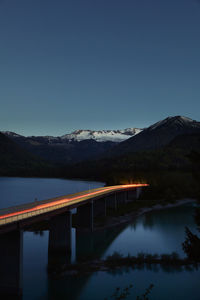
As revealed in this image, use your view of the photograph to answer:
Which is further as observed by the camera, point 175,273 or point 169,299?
point 175,273

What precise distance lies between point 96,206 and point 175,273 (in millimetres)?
43864

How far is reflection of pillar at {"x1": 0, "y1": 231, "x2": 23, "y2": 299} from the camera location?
30.5 metres

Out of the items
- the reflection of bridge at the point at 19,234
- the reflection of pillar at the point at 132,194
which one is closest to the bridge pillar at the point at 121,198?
the reflection of pillar at the point at 132,194

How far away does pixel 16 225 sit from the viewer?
3111cm

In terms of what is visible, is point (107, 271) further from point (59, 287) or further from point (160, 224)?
point (160, 224)

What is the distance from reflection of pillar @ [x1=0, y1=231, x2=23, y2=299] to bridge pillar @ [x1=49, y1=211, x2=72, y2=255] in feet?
54.4

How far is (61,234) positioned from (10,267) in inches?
679

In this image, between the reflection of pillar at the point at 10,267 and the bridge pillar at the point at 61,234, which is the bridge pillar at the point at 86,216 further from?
the reflection of pillar at the point at 10,267

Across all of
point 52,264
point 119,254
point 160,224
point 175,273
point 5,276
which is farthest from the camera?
point 160,224

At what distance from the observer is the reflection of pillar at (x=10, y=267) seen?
100 ft

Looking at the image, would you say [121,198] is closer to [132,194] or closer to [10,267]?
[132,194]

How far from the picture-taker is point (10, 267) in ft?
101

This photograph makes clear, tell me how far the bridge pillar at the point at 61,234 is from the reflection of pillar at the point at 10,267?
1658cm

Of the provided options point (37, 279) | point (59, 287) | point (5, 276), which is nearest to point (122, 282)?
point (59, 287)
